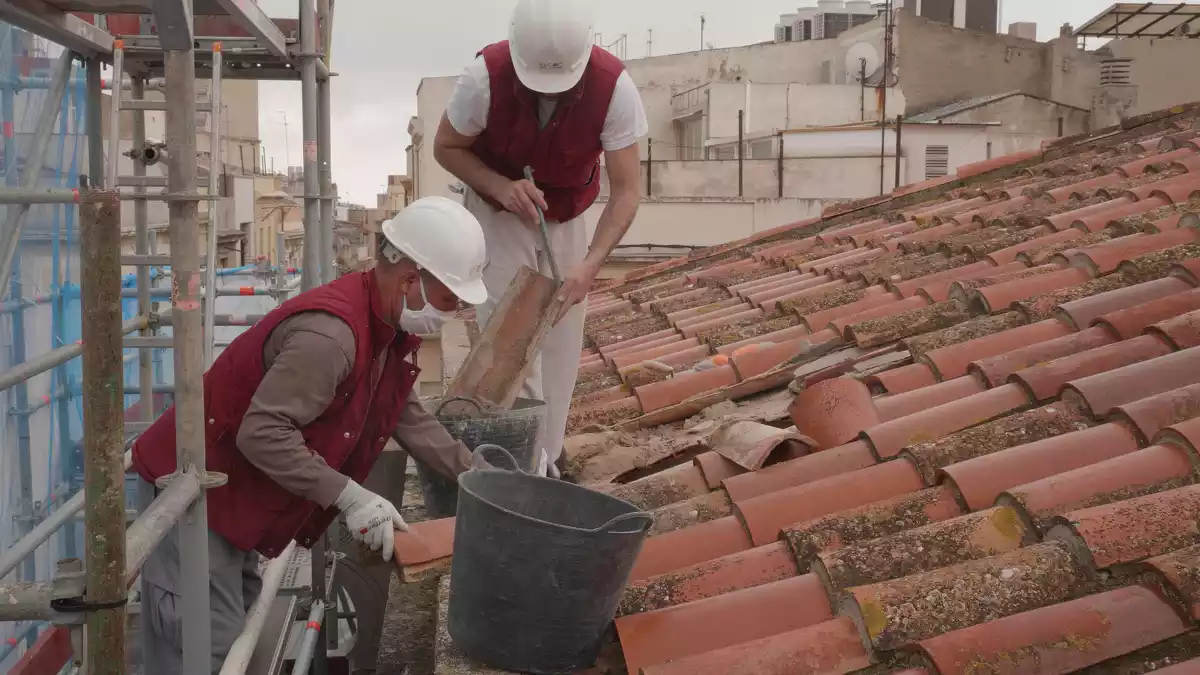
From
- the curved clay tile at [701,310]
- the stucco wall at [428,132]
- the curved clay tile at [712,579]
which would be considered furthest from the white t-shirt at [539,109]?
the stucco wall at [428,132]

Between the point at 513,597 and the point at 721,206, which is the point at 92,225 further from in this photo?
the point at 721,206

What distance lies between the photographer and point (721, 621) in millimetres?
2652

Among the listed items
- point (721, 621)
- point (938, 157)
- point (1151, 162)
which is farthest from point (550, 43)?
point (938, 157)

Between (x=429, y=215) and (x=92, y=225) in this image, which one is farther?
(x=429, y=215)

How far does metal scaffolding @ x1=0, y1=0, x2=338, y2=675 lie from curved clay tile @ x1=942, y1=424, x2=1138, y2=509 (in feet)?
6.27

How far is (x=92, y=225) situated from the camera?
1.72 metres

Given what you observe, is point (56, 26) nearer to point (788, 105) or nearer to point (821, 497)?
point (821, 497)

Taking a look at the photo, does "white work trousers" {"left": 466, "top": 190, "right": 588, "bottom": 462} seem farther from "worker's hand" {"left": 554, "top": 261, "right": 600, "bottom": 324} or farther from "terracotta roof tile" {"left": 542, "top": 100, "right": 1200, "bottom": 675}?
"terracotta roof tile" {"left": 542, "top": 100, "right": 1200, "bottom": 675}

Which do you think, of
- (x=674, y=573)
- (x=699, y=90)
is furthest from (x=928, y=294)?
(x=699, y=90)

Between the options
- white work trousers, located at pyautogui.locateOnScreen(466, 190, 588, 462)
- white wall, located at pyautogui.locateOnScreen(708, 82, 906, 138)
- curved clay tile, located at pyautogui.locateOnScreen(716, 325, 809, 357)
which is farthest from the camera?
white wall, located at pyautogui.locateOnScreen(708, 82, 906, 138)

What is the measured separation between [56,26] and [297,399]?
1943mm

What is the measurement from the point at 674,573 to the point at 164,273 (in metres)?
6.84

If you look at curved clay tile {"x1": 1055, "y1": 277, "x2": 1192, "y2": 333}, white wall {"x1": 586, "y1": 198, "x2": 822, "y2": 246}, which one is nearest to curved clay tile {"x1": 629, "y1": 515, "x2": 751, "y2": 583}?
curved clay tile {"x1": 1055, "y1": 277, "x2": 1192, "y2": 333}

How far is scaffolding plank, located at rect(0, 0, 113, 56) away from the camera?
332 cm
